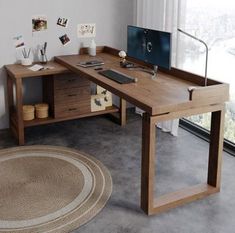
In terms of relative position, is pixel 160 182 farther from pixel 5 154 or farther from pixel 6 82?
pixel 6 82

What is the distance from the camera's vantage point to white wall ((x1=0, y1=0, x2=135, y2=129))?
3750 millimetres

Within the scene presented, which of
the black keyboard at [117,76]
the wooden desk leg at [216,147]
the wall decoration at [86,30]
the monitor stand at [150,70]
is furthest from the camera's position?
the wall decoration at [86,30]

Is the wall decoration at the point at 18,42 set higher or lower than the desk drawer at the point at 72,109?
higher

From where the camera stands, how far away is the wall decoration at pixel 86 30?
410cm

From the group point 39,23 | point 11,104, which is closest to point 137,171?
point 11,104

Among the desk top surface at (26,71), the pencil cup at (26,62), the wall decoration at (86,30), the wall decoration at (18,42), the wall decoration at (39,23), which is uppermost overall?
the wall decoration at (39,23)

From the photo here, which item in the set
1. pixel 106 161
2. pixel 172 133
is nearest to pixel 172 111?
pixel 106 161

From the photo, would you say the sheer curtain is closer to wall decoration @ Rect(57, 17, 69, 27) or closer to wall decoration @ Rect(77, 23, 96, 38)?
wall decoration @ Rect(77, 23, 96, 38)

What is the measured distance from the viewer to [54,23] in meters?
3.94

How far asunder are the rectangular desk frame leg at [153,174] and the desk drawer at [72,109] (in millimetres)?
1586

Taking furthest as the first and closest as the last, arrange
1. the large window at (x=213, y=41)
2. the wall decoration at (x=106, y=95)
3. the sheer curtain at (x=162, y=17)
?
1. the wall decoration at (x=106, y=95)
2. the sheer curtain at (x=162, y=17)
3. the large window at (x=213, y=41)

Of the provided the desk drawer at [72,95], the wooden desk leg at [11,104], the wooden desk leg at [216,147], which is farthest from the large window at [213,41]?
the wooden desk leg at [11,104]

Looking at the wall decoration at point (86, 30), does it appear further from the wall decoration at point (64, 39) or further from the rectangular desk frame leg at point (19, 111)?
the rectangular desk frame leg at point (19, 111)

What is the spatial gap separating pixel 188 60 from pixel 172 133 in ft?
2.45
